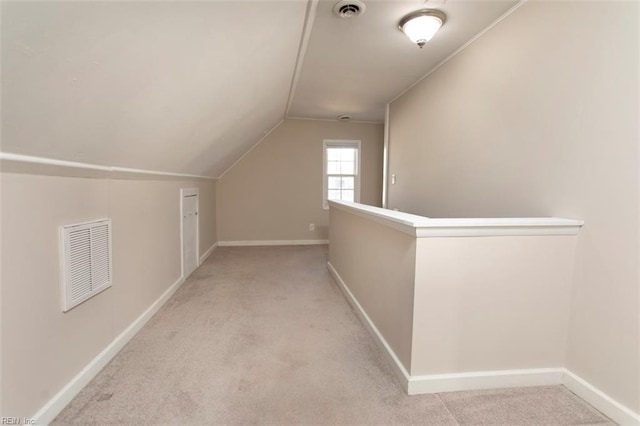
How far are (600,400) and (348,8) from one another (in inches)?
102

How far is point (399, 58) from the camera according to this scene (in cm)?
287

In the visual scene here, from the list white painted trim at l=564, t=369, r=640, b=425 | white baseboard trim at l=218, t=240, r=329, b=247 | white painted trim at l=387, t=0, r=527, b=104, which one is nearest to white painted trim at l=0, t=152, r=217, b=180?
white painted trim at l=564, t=369, r=640, b=425

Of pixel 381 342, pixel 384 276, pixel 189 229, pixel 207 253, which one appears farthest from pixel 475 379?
pixel 207 253

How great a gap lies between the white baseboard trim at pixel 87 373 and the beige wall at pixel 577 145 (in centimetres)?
247

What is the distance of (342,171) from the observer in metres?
5.71

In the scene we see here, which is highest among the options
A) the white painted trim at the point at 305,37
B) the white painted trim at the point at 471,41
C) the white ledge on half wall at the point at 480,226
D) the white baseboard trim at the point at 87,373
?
the white painted trim at the point at 471,41

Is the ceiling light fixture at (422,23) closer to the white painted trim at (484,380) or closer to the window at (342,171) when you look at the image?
the white painted trim at (484,380)

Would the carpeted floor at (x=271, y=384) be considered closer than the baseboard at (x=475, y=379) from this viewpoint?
Yes

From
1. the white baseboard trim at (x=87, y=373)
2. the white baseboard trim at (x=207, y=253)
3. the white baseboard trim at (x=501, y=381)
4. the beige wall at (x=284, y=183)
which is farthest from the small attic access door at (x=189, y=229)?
the white baseboard trim at (x=501, y=381)

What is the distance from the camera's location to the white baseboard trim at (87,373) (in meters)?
1.31

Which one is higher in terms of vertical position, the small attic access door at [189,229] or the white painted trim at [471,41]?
the white painted trim at [471,41]

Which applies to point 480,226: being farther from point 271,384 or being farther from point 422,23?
point 422,23

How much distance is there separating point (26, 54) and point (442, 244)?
1661 millimetres

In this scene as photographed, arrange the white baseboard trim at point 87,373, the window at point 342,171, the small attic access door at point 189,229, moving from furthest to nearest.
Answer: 1. the window at point 342,171
2. the small attic access door at point 189,229
3. the white baseboard trim at point 87,373
